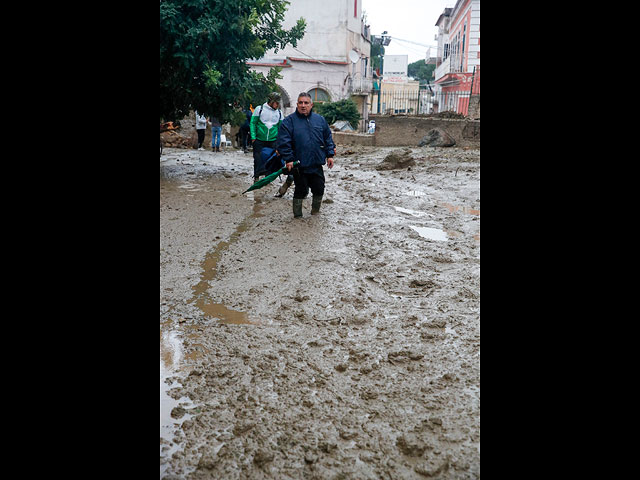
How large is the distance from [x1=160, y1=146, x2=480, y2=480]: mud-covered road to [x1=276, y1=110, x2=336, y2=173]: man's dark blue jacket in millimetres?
833

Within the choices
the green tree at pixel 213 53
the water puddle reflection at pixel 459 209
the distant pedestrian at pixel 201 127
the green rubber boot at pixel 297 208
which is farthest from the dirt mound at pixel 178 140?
the green rubber boot at pixel 297 208

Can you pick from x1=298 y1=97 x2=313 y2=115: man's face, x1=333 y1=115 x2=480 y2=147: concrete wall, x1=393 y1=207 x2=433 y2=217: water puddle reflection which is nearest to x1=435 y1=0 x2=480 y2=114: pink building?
x1=333 y1=115 x2=480 y2=147: concrete wall

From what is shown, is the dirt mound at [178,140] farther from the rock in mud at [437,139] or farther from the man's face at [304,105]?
Result: the man's face at [304,105]

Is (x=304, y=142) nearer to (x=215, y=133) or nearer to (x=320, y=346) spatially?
(x=320, y=346)

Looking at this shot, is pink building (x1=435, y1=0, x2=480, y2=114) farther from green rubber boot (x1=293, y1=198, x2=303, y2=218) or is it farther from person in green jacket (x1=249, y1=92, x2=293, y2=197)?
green rubber boot (x1=293, y1=198, x2=303, y2=218)

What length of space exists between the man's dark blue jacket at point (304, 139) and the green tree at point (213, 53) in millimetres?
3341

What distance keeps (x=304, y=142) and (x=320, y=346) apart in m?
4.40

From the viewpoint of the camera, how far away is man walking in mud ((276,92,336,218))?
7.72m

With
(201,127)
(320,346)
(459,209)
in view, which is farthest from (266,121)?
(201,127)

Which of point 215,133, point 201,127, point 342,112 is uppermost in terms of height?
point 342,112

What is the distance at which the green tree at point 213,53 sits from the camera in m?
10.3

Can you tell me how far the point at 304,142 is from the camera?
7750 millimetres
